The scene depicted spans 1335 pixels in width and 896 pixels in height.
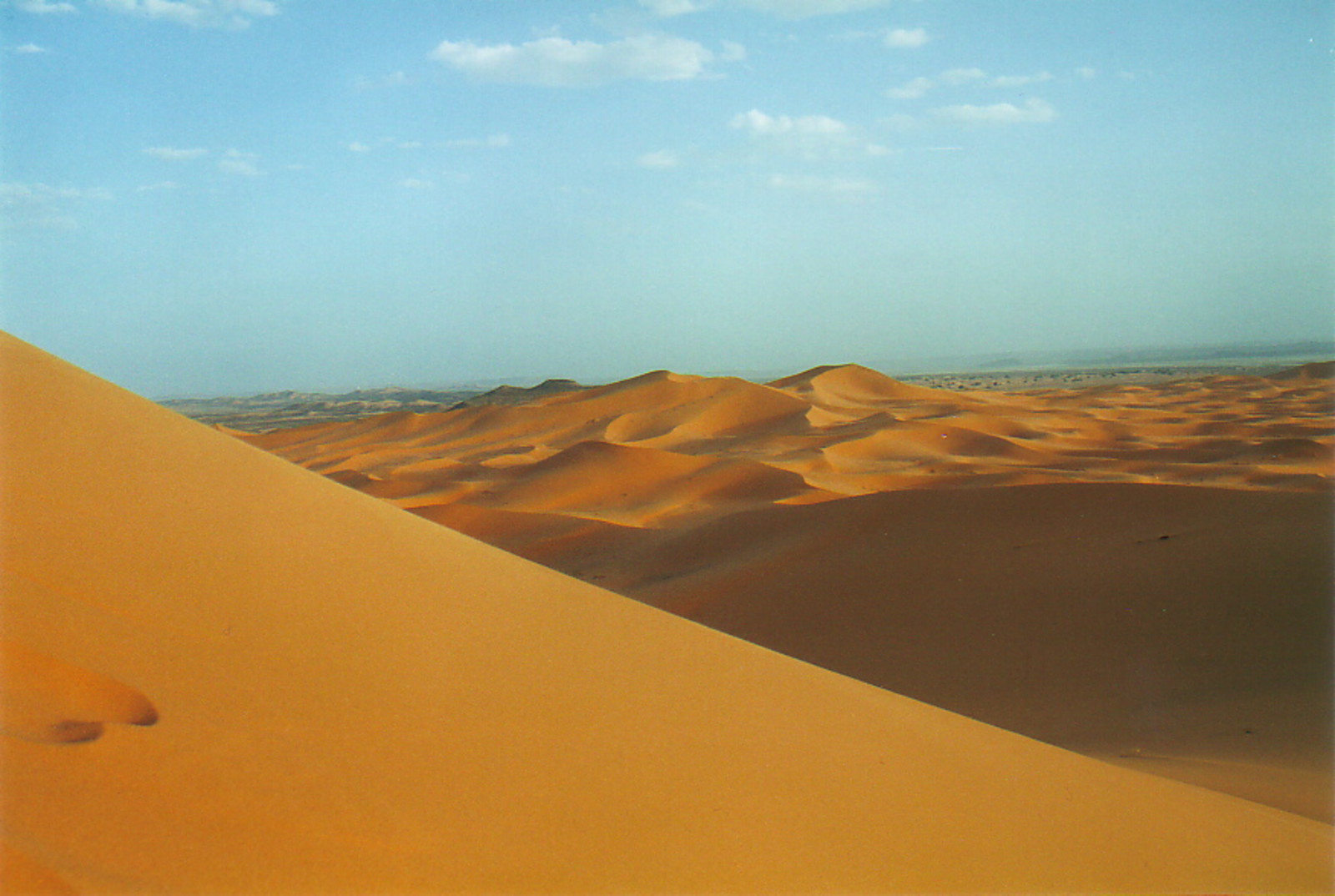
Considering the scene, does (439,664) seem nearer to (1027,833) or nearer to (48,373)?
(1027,833)

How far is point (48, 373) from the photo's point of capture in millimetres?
3666

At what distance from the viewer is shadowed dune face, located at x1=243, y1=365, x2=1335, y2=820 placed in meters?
5.10

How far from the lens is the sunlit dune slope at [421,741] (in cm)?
182

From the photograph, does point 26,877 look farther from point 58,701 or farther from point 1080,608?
point 1080,608

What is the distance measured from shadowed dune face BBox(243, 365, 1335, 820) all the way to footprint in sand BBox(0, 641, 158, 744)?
12.3 ft

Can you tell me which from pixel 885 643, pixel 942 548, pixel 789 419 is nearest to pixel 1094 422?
pixel 789 419

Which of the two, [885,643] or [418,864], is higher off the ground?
[418,864]

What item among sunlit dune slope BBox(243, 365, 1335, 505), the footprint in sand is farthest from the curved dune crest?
sunlit dune slope BBox(243, 365, 1335, 505)

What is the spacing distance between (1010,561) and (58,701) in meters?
6.39

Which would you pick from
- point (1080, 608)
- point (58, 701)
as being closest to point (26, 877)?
point (58, 701)

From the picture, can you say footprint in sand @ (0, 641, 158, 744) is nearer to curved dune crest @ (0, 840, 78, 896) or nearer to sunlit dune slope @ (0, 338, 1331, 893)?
sunlit dune slope @ (0, 338, 1331, 893)

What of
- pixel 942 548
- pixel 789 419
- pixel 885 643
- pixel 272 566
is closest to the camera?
pixel 272 566

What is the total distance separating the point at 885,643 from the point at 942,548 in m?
1.43

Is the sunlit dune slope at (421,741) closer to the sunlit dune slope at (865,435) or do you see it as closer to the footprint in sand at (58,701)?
the footprint in sand at (58,701)
